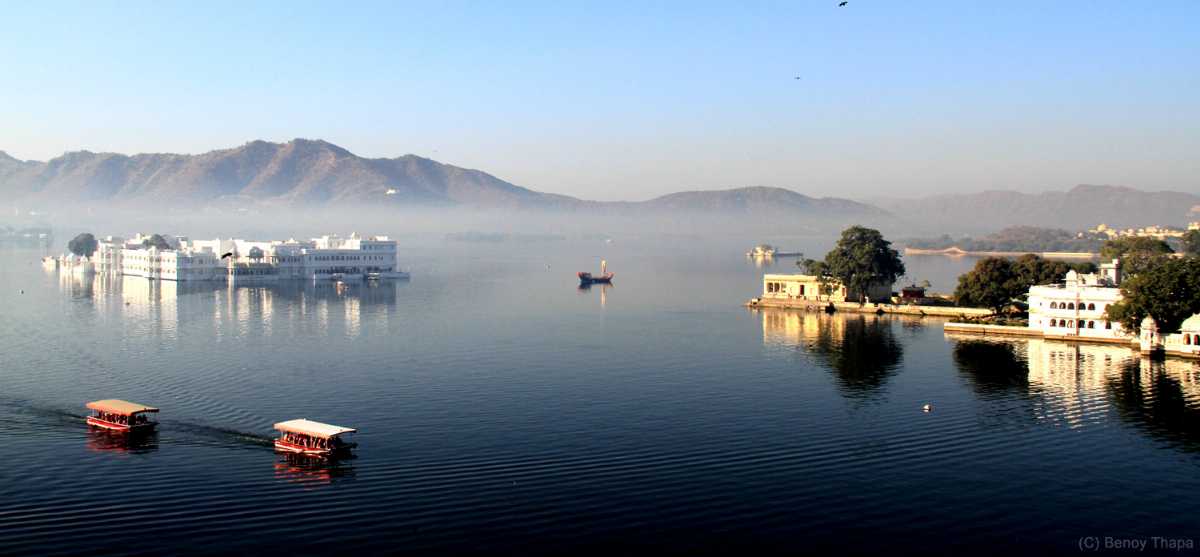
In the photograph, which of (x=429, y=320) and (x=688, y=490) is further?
(x=429, y=320)

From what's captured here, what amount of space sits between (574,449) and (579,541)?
533cm

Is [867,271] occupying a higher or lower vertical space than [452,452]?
higher

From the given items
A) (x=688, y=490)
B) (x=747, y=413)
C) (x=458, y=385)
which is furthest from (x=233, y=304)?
(x=688, y=490)

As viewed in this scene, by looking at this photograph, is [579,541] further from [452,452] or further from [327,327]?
[327,327]

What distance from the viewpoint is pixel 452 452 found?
2069cm

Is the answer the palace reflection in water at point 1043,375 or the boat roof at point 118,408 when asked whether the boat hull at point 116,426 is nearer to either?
the boat roof at point 118,408

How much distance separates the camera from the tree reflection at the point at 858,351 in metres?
30.0

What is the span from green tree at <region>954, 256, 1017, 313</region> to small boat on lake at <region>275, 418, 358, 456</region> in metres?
32.1

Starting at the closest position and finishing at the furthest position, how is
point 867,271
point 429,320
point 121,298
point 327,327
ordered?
point 327,327 → point 429,320 → point 867,271 → point 121,298

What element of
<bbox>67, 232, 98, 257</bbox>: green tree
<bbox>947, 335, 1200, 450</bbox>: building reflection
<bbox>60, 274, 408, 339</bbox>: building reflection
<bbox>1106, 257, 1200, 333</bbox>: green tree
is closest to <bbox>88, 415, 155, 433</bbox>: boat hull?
<bbox>60, 274, 408, 339</bbox>: building reflection

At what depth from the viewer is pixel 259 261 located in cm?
7469

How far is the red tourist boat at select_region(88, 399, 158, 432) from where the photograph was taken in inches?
871

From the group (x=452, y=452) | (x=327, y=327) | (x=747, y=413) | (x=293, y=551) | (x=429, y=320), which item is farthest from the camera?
(x=429, y=320)

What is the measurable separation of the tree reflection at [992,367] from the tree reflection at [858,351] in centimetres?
218
